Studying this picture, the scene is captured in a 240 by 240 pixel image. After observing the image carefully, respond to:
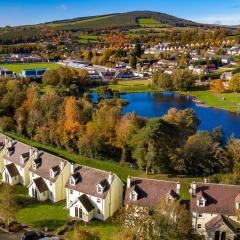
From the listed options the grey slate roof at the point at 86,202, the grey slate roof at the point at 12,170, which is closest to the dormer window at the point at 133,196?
the grey slate roof at the point at 86,202

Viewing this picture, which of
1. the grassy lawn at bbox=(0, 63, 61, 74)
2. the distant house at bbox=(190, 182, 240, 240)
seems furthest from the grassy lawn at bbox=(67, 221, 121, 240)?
the grassy lawn at bbox=(0, 63, 61, 74)

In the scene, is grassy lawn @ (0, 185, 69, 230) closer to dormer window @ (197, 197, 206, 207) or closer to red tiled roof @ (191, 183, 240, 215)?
dormer window @ (197, 197, 206, 207)

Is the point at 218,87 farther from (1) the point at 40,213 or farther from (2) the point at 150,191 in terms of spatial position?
(1) the point at 40,213

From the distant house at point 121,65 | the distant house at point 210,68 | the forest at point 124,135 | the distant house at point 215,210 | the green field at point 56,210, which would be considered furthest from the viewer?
the distant house at point 121,65

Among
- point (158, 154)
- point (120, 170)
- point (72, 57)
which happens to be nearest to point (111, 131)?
point (120, 170)

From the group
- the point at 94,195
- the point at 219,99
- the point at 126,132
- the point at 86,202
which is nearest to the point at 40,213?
the point at 86,202

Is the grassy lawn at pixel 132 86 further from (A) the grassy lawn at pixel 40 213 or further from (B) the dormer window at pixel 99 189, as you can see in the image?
(B) the dormer window at pixel 99 189

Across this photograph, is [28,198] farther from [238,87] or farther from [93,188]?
[238,87]
